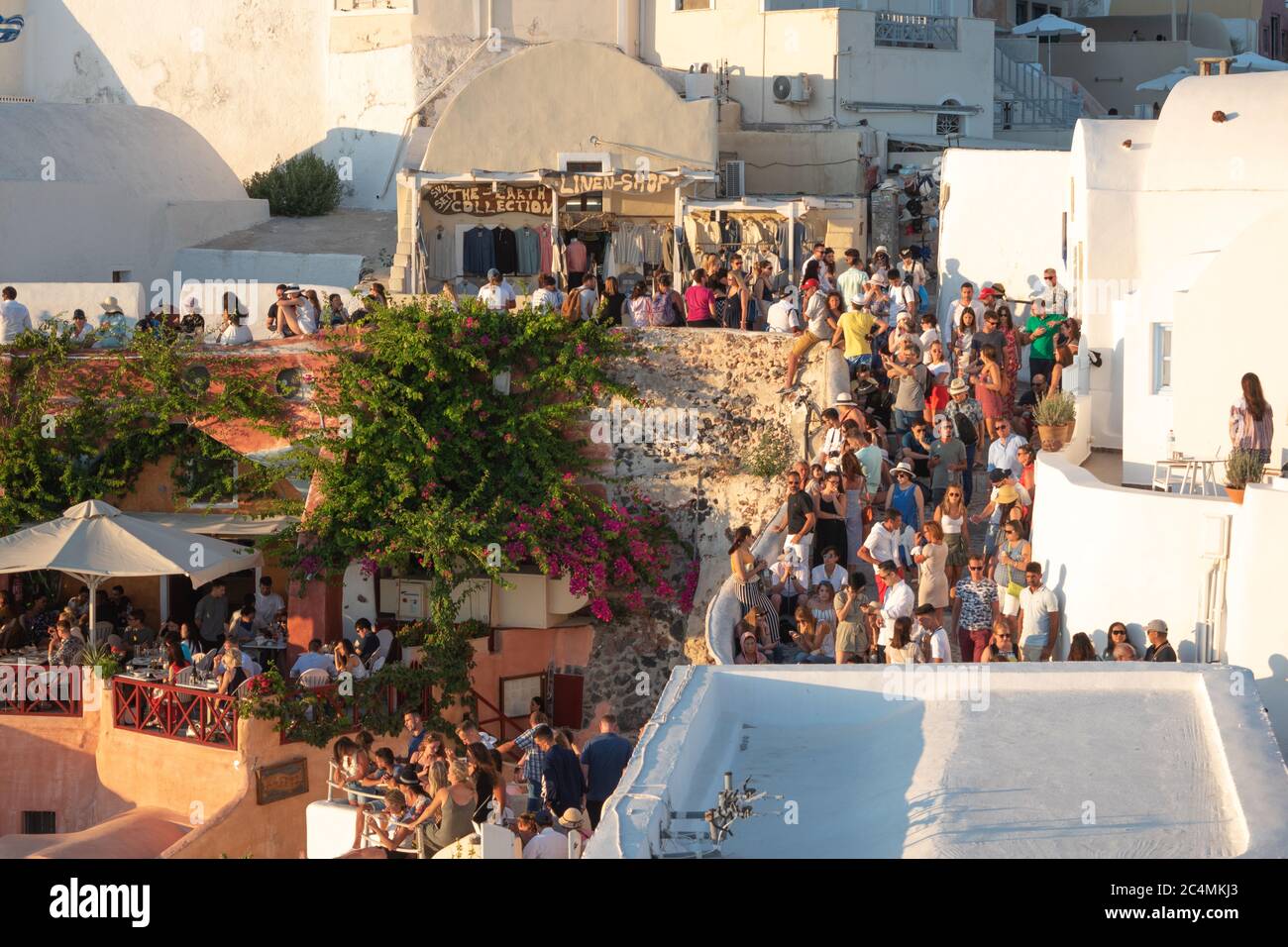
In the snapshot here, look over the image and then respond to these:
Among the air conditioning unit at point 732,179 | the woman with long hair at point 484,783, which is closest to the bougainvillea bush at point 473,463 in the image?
the woman with long hair at point 484,783

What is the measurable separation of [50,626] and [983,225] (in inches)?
475

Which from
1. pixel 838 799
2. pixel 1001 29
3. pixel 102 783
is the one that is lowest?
pixel 102 783

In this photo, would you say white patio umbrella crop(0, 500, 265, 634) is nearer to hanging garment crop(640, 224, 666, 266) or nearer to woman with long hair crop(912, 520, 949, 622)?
woman with long hair crop(912, 520, 949, 622)

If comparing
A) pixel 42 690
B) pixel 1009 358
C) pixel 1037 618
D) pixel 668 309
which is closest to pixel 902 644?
pixel 1037 618

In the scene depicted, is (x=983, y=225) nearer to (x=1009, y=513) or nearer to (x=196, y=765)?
(x=1009, y=513)

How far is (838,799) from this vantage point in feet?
42.8

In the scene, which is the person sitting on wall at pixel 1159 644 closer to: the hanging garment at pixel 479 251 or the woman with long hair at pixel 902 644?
the woman with long hair at pixel 902 644

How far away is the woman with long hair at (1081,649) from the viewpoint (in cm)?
1627

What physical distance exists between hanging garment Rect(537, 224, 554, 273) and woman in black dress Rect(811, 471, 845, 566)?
10.1 meters

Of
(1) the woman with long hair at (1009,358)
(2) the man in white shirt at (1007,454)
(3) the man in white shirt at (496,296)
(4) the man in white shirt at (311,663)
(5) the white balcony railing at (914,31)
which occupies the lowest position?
(4) the man in white shirt at (311,663)

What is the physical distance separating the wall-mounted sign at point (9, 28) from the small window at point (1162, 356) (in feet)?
74.4

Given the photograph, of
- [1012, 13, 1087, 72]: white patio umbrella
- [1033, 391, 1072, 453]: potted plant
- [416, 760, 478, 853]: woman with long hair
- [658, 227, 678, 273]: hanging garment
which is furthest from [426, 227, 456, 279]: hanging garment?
[416, 760, 478, 853]: woman with long hair

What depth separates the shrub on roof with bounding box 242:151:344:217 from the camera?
34344mm
